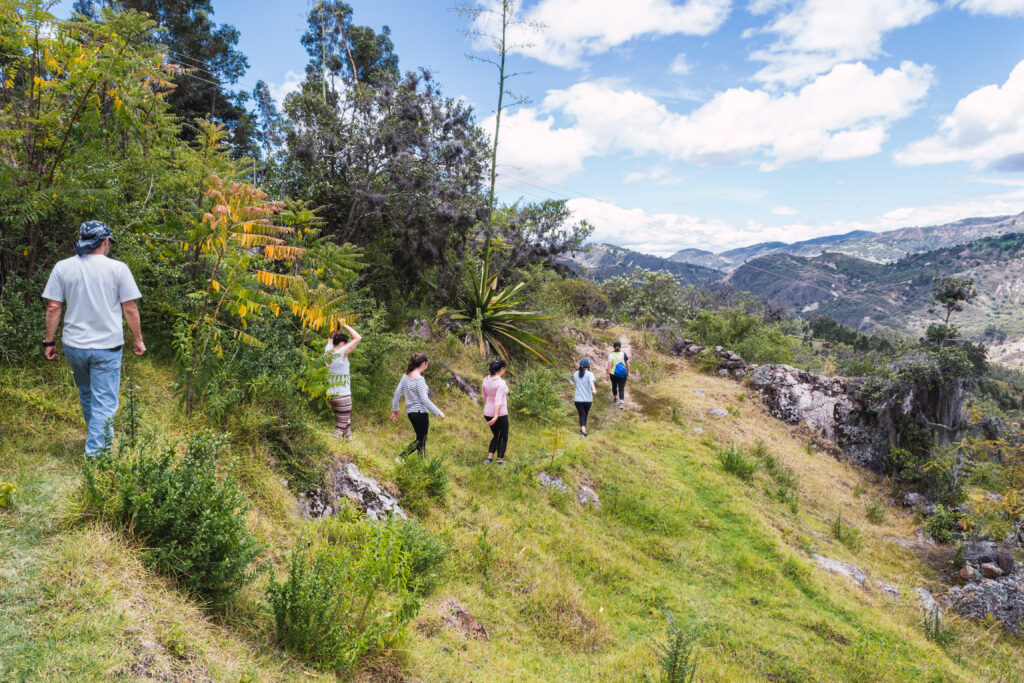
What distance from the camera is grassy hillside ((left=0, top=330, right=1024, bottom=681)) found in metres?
2.29

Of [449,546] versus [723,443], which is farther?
[723,443]

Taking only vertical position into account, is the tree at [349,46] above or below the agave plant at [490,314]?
above

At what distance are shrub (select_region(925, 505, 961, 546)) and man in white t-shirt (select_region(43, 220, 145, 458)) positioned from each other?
13494mm

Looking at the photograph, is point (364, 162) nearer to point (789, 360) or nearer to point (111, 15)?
point (111, 15)

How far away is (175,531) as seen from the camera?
9.00ft

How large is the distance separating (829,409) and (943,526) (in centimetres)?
423

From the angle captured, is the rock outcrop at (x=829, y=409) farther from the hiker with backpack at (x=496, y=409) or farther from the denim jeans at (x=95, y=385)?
the denim jeans at (x=95, y=385)

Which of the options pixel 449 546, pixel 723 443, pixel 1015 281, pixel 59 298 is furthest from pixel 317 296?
pixel 1015 281

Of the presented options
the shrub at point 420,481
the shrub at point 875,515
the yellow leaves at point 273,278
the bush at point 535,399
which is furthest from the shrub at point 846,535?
the yellow leaves at point 273,278

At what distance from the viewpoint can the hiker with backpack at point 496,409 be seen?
660 cm

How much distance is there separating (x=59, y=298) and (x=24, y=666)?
2611mm

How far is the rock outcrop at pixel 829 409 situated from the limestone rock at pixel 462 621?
488 inches

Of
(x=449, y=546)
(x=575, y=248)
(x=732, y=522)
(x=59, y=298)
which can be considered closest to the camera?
(x=59, y=298)

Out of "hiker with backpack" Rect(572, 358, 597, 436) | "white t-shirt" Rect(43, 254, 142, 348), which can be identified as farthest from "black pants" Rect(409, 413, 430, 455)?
"hiker with backpack" Rect(572, 358, 597, 436)
